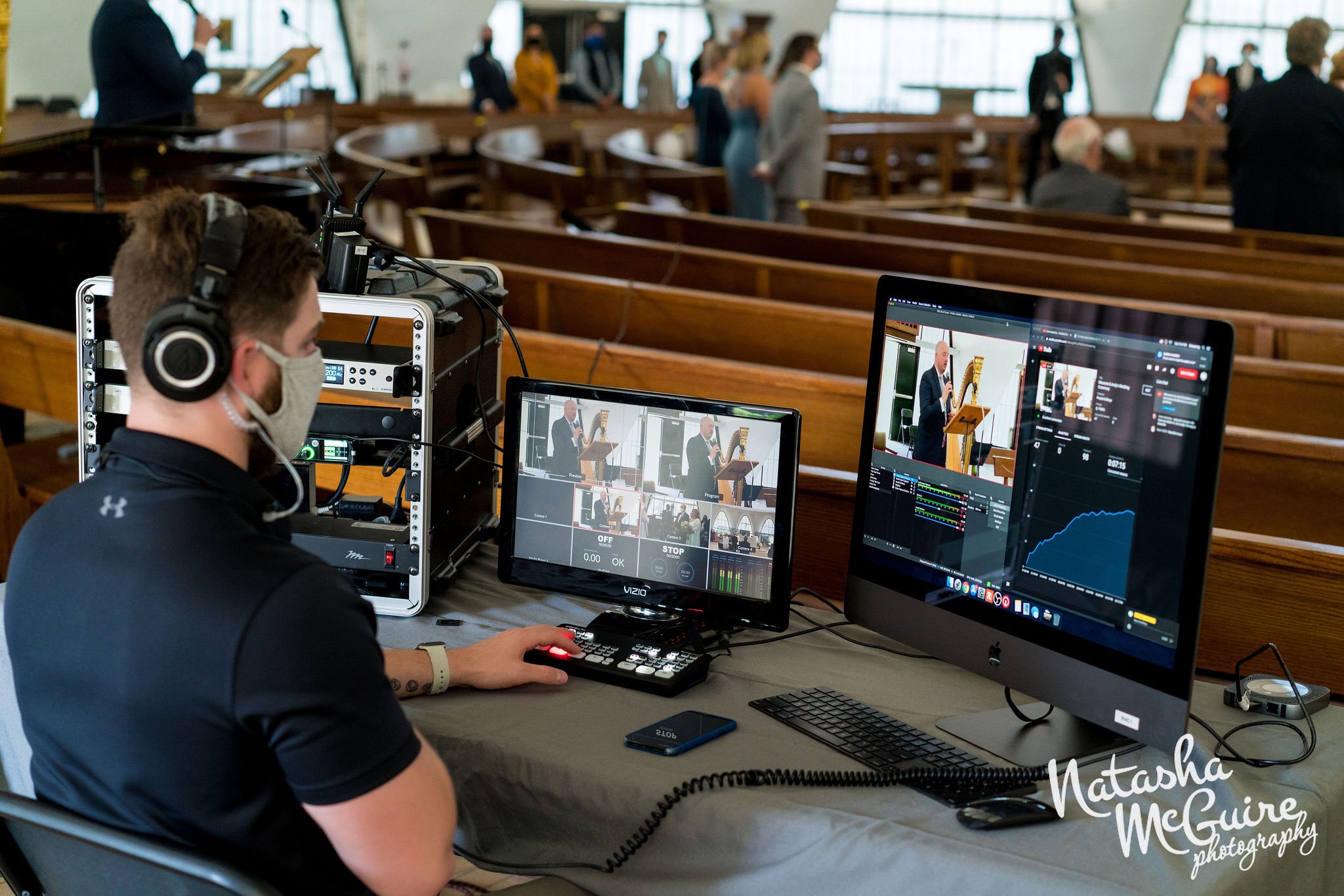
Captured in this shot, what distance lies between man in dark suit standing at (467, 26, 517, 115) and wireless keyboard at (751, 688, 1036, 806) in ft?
38.0

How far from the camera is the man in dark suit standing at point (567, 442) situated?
1.80m

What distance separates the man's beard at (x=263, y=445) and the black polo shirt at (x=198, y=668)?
5cm

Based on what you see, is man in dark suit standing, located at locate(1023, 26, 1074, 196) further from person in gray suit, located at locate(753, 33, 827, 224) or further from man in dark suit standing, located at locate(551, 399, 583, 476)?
man in dark suit standing, located at locate(551, 399, 583, 476)

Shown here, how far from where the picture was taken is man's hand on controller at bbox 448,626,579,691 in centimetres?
158

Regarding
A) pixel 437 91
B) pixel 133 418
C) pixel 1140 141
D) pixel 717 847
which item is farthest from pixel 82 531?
pixel 437 91

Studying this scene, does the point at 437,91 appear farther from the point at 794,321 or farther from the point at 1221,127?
the point at 794,321

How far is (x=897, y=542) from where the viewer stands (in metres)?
1.60

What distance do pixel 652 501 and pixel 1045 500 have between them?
562mm

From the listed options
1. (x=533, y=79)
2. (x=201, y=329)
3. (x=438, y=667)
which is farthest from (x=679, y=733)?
(x=533, y=79)

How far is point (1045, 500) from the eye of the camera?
1423mm

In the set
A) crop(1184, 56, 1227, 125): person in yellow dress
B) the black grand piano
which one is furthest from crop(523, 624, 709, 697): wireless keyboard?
crop(1184, 56, 1227, 125): person in yellow dress

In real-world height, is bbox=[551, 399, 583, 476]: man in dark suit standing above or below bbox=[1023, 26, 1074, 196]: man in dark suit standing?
below

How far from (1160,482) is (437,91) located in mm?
15322

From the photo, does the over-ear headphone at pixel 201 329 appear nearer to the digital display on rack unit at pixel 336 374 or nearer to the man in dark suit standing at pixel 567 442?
the digital display on rack unit at pixel 336 374
